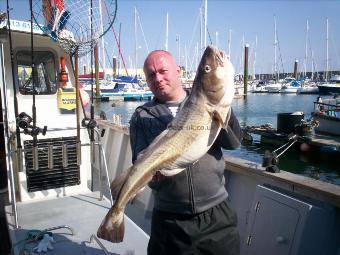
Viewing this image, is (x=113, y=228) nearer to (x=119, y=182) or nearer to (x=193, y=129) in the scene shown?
(x=119, y=182)

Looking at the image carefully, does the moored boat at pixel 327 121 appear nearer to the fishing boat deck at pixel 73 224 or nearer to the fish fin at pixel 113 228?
the fishing boat deck at pixel 73 224

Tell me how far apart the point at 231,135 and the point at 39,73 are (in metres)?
4.47

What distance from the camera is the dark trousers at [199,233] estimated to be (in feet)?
8.75

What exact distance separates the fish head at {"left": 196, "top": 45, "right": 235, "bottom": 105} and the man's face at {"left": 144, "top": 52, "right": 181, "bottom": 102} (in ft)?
1.45

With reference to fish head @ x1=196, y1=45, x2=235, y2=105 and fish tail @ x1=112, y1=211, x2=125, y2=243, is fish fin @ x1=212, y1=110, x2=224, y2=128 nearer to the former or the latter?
fish head @ x1=196, y1=45, x2=235, y2=105

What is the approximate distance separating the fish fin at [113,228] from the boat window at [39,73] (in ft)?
13.2

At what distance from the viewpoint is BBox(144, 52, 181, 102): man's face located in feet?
9.04

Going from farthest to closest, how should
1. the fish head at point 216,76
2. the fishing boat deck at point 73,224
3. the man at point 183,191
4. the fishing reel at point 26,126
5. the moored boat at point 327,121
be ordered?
the moored boat at point 327,121 < the fishing reel at point 26,126 < the fishing boat deck at point 73,224 < the man at point 183,191 < the fish head at point 216,76

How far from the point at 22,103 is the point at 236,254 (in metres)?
4.55

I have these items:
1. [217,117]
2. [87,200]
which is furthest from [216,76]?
[87,200]

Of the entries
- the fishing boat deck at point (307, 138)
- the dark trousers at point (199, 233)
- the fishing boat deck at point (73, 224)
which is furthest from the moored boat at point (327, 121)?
the dark trousers at point (199, 233)

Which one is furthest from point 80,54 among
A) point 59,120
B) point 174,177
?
point 174,177

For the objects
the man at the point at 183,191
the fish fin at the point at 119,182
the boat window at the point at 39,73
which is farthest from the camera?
the boat window at the point at 39,73

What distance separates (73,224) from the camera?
15.5 feet
